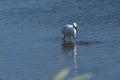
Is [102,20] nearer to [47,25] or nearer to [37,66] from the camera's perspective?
[47,25]

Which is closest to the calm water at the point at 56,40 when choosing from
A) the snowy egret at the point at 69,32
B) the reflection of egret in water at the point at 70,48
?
the reflection of egret in water at the point at 70,48

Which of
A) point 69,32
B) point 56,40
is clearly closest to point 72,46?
point 69,32

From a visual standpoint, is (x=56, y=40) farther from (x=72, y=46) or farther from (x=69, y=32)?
(x=72, y=46)

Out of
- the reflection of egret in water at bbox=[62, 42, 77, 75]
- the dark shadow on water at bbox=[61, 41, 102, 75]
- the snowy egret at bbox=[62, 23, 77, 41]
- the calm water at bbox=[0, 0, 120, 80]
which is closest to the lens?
the calm water at bbox=[0, 0, 120, 80]

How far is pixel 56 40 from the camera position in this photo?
17.5 m

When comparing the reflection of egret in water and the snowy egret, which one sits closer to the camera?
the reflection of egret in water

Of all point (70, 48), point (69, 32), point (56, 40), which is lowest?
point (70, 48)

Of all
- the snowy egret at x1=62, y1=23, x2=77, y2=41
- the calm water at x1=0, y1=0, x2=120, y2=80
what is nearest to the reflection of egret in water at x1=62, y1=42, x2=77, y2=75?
the calm water at x1=0, y1=0, x2=120, y2=80

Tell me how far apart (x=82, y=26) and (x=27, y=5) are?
26.4 ft

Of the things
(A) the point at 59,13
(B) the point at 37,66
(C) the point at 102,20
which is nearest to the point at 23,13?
(A) the point at 59,13

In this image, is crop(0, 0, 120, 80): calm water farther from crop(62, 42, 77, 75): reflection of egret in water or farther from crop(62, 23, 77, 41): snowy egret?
crop(62, 23, 77, 41): snowy egret

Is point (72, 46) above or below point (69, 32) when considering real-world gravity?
below

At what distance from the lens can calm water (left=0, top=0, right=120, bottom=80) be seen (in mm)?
12836

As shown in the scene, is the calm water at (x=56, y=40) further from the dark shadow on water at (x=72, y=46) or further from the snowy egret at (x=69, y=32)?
the snowy egret at (x=69, y=32)
